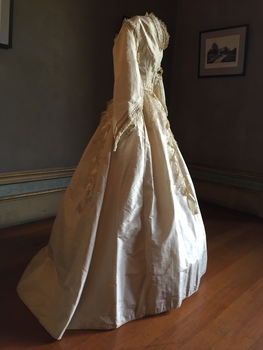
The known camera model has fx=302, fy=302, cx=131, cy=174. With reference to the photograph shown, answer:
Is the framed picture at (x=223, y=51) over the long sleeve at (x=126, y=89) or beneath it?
over

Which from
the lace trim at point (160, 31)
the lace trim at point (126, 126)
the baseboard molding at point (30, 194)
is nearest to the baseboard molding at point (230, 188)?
the baseboard molding at point (30, 194)

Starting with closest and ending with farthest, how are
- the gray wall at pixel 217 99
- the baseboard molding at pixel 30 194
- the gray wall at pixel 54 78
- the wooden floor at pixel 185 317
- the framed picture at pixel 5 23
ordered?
the wooden floor at pixel 185 317 < the framed picture at pixel 5 23 < the gray wall at pixel 54 78 < the baseboard molding at pixel 30 194 < the gray wall at pixel 217 99

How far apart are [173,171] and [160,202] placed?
0.19 metres

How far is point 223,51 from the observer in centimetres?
297

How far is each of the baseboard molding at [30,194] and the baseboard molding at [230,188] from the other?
4.83 feet

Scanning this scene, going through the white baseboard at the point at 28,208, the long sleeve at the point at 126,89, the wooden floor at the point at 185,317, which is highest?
the long sleeve at the point at 126,89

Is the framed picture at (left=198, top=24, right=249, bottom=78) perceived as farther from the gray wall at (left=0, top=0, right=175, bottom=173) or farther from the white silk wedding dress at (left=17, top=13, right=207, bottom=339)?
the white silk wedding dress at (left=17, top=13, right=207, bottom=339)

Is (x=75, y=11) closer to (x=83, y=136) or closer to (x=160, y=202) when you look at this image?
(x=83, y=136)

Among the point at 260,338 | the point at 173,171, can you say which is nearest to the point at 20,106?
the point at 173,171

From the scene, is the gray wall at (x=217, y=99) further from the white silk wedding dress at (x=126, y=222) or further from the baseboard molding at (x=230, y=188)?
the white silk wedding dress at (x=126, y=222)

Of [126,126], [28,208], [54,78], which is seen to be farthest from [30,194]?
[126,126]

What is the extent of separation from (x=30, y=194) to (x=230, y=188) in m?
1.96

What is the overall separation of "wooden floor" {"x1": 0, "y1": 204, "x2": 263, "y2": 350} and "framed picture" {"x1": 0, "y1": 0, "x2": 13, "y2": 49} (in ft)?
4.35

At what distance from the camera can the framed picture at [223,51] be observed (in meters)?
2.87
